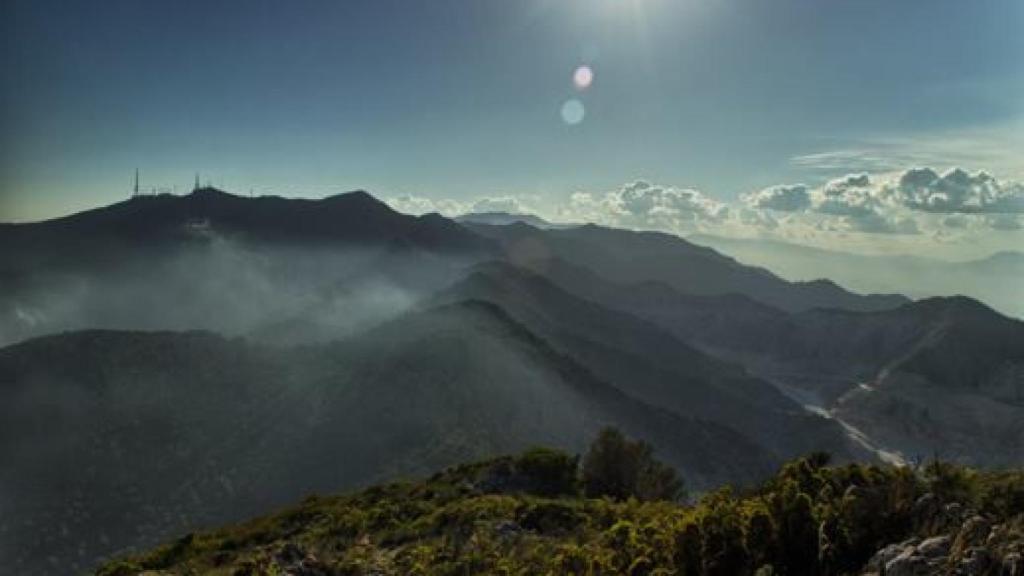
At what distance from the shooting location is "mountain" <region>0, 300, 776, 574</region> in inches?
3568

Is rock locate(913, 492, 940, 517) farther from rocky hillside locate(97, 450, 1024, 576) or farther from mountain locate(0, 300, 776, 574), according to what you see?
mountain locate(0, 300, 776, 574)

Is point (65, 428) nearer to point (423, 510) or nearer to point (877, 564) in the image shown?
point (423, 510)

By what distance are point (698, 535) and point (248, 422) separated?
110101 millimetres

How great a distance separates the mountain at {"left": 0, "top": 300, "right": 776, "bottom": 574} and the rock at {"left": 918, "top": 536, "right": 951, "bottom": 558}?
88.8 m

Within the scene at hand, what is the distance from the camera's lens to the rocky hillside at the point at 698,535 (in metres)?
12.9

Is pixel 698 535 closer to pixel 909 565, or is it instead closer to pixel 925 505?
pixel 925 505

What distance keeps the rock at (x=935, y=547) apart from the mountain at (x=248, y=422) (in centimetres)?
8883

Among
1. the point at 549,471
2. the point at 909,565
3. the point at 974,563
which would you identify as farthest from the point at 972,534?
the point at 549,471

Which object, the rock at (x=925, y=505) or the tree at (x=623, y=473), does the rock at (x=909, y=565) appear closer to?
the rock at (x=925, y=505)

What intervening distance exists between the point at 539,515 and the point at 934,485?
17273 millimetres

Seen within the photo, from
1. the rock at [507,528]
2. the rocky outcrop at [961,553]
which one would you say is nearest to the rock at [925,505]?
the rocky outcrop at [961,553]

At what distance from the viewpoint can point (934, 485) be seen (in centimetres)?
1519

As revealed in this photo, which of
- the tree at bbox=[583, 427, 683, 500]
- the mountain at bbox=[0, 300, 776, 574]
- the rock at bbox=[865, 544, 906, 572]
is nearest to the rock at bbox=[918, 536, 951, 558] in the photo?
the rock at bbox=[865, 544, 906, 572]

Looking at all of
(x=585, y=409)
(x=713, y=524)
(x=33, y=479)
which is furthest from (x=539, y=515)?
(x=585, y=409)
